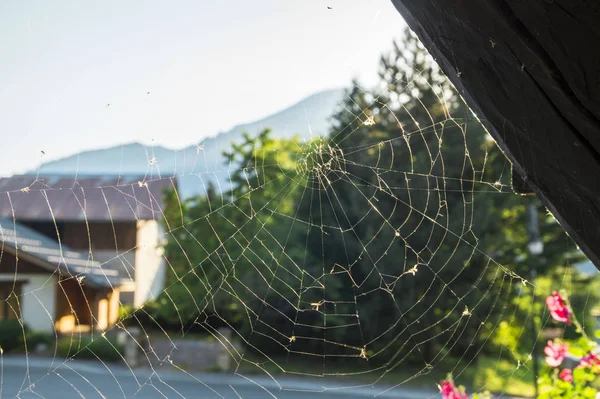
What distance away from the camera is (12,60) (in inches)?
42.3

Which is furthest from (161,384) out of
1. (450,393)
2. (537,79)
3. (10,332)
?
(537,79)

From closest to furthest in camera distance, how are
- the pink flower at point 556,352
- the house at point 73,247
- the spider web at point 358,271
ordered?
the pink flower at point 556,352 < the house at point 73,247 < the spider web at point 358,271

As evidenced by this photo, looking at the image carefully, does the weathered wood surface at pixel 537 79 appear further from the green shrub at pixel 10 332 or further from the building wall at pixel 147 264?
the building wall at pixel 147 264

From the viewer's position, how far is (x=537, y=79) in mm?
698

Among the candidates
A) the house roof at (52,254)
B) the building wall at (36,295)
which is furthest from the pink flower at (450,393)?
the building wall at (36,295)

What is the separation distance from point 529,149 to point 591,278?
11.8m

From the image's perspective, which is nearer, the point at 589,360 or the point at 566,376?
the point at 589,360

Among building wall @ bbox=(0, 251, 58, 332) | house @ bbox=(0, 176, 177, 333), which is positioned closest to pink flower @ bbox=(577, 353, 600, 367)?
house @ bbox=(0, 176, 177, 333)

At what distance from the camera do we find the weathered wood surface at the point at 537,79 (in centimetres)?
63

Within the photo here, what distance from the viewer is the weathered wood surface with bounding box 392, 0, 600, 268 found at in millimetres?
631

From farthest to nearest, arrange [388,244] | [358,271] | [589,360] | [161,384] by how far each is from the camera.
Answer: [358,271] → [161,384] → [388,244] → [589,360]

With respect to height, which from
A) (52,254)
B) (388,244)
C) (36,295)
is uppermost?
(36,295)

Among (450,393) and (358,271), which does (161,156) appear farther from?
(358,271)

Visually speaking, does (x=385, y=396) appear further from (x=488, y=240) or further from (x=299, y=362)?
(x=488, y=240)
